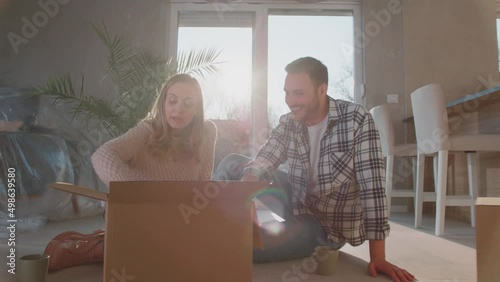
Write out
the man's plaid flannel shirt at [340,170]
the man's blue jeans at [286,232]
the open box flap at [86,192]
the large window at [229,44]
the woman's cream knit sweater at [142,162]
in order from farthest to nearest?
the large window at [229,44] < the man's blue jeans at [286,232] < the man's plaid flannel shirt at [340,170] < the woman's cream knit sweater at [142,162] < the open box flap at [86,192]

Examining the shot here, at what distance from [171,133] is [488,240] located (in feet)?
3.34

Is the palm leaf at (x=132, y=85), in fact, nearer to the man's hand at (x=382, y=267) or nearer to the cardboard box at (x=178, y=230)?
the man's hand at (x=382, y=267)

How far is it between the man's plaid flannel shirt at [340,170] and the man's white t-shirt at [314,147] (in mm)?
22

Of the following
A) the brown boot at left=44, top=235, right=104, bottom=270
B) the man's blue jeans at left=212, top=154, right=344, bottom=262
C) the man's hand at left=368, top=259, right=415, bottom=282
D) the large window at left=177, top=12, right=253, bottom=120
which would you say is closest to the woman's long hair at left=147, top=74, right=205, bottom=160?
the man's blue jeans at left=212, top=154, right=344, bottom=262

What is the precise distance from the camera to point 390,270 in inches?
46.1

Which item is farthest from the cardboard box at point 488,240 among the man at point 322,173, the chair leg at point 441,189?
the chair leg at point 441,189

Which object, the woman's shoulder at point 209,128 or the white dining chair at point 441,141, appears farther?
the white dining chair at point 441,141

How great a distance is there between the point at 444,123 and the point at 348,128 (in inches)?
43.2

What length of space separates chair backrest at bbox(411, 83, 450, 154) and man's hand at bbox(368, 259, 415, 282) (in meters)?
1.16

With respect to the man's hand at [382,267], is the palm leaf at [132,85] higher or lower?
higher

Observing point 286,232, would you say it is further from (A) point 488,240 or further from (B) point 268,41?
(B) point 268,41

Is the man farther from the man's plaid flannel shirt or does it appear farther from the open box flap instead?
the open box flap

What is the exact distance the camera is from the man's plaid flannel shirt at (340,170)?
1.20 meters

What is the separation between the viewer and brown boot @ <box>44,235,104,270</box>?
126 cm
